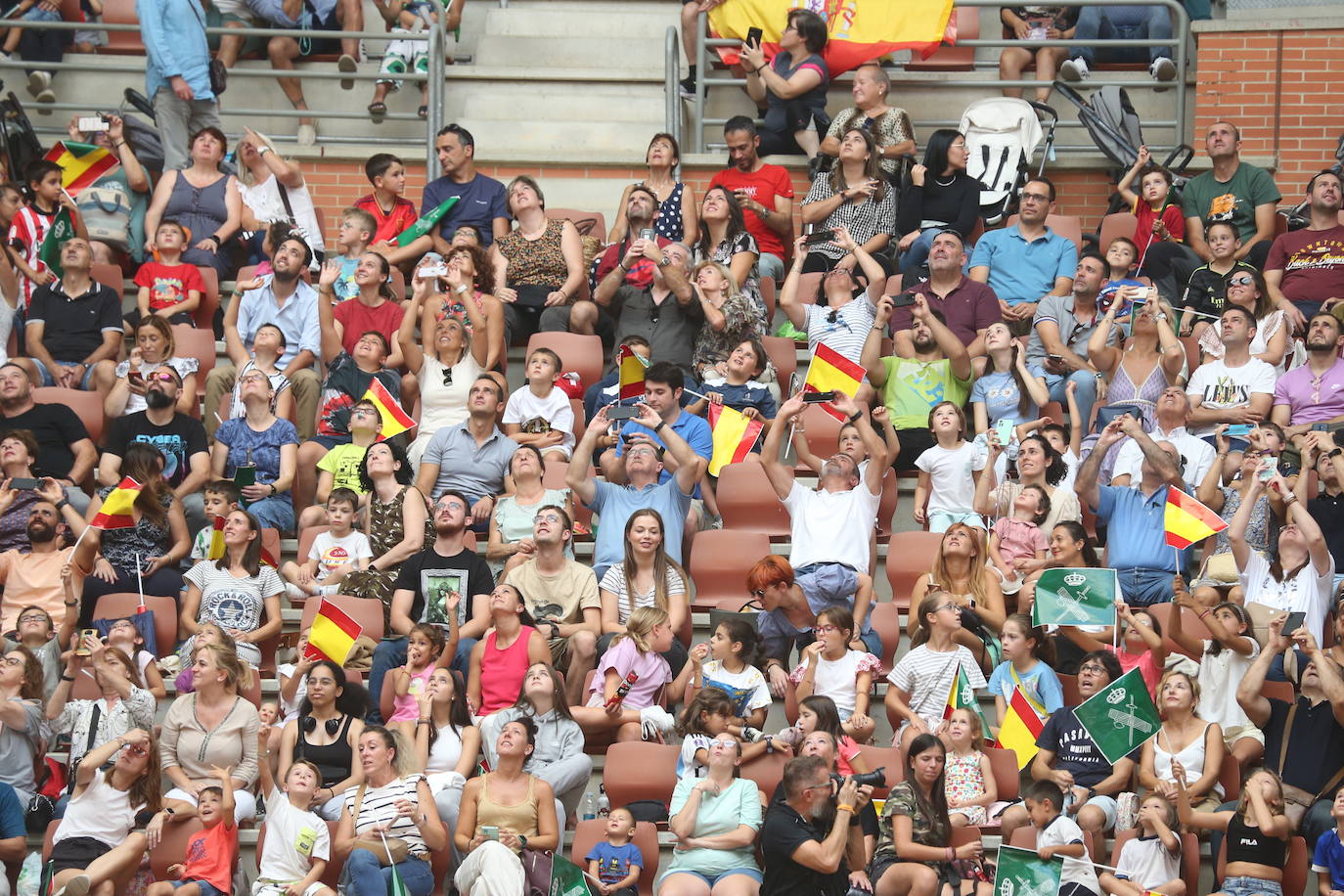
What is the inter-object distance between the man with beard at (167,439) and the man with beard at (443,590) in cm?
143

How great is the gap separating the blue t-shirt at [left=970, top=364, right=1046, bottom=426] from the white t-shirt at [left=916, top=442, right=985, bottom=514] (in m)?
0.50

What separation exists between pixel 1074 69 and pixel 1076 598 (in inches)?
212

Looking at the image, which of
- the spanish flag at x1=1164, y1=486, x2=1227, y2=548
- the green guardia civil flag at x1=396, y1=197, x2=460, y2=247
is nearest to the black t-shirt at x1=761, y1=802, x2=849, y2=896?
the spanish flag at x1=1164, y1=486, x2=1227, y2=548

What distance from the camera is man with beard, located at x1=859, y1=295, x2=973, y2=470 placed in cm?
Answer: 1266

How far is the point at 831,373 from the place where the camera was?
39.4 ft

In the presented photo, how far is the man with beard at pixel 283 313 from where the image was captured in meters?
13.2

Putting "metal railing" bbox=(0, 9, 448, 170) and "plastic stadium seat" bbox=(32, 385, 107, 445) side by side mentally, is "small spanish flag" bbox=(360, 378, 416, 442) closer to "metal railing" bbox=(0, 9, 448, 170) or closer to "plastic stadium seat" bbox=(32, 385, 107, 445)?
"plastic stadium seat" bbox=(32, 385, 107, 445)

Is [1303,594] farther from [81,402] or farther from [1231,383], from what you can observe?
[81,402]

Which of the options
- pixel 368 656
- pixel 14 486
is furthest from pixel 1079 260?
pixel 14 486

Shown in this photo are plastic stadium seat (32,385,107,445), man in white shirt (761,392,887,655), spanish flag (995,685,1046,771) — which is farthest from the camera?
plastic stadium seat (32,385,107,445)

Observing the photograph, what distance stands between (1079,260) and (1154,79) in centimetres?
239

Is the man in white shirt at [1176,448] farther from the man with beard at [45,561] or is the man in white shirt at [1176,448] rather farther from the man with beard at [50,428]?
the man with beard at [50,428]

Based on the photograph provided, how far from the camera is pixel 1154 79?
15.3 m

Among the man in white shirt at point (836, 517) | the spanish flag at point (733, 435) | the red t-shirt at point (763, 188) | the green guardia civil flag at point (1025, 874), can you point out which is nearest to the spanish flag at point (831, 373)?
the man in white shirt at point (836, 517)
